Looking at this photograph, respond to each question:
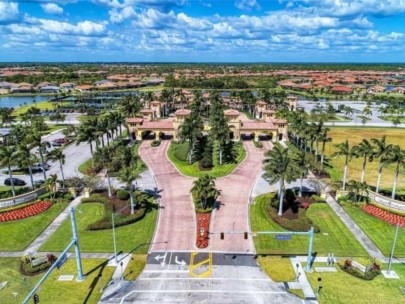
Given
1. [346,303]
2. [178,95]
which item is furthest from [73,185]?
[178,95]

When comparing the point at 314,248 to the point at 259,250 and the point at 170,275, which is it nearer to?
the point at 259,250

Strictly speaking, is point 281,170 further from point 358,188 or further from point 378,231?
point 378,231

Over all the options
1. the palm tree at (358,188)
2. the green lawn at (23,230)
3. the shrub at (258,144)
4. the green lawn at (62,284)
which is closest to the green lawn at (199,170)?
the shrub at (258,144)

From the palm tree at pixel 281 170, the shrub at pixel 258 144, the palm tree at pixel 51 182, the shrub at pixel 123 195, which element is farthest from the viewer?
the shrub at pixel 258 144

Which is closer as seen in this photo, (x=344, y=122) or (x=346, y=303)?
(x=346, y=303)

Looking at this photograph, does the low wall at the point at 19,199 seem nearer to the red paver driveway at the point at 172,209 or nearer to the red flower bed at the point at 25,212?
the red flower bed at the point at 25,212
